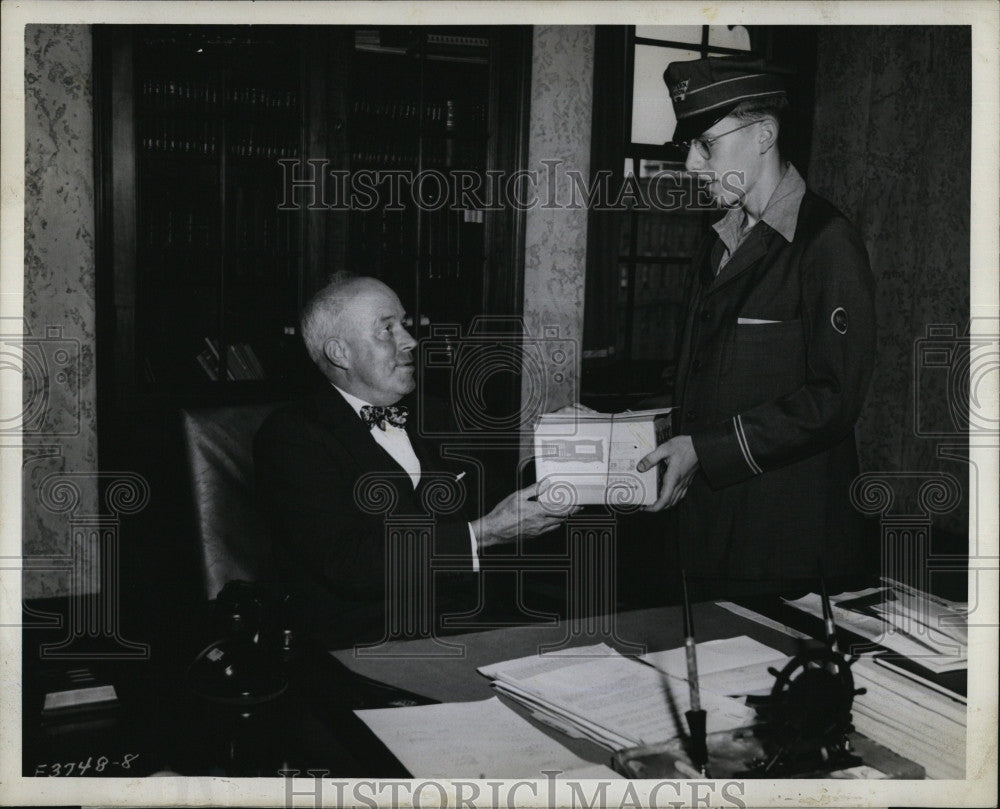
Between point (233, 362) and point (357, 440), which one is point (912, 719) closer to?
point (357, 440)

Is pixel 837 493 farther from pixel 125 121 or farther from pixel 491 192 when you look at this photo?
pixel 125 121

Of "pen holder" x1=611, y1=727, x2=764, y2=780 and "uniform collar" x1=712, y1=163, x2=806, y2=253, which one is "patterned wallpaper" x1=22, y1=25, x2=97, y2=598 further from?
"pen holder" x1=611, y1=727, x2=764, y2=780

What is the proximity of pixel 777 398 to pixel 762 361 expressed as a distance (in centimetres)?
9

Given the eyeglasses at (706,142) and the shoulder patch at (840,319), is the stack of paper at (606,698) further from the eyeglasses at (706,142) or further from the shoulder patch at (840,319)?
the eyeglasses at (706,142)

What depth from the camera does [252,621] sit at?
4.13 ft

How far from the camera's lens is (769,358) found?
6.85 feet

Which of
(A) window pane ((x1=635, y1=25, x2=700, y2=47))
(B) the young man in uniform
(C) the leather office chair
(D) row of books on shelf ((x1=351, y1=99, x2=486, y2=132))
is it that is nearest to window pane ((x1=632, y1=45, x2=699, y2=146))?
(A) window pane ((x1=635, y1=25, x2=700, y2=47))

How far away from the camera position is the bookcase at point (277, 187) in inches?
136

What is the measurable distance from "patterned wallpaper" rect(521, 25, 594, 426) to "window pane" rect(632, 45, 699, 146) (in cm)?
30

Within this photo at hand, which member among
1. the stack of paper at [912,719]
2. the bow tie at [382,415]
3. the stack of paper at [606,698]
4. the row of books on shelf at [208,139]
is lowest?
the stack of paper at [912,719]

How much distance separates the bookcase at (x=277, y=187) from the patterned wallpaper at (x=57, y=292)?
0.08 m

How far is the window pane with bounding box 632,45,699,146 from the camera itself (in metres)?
4.43

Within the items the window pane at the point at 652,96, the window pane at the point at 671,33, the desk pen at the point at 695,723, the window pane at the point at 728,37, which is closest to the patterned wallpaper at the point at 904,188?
the window pane at the point at 728,37

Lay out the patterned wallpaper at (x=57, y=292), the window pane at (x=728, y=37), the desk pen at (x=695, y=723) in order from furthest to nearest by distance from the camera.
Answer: the window pane at (x=728, y=37) < the patterned wallpaper at (x=57, y=292) < the desk pen at (x=695, y=723)
